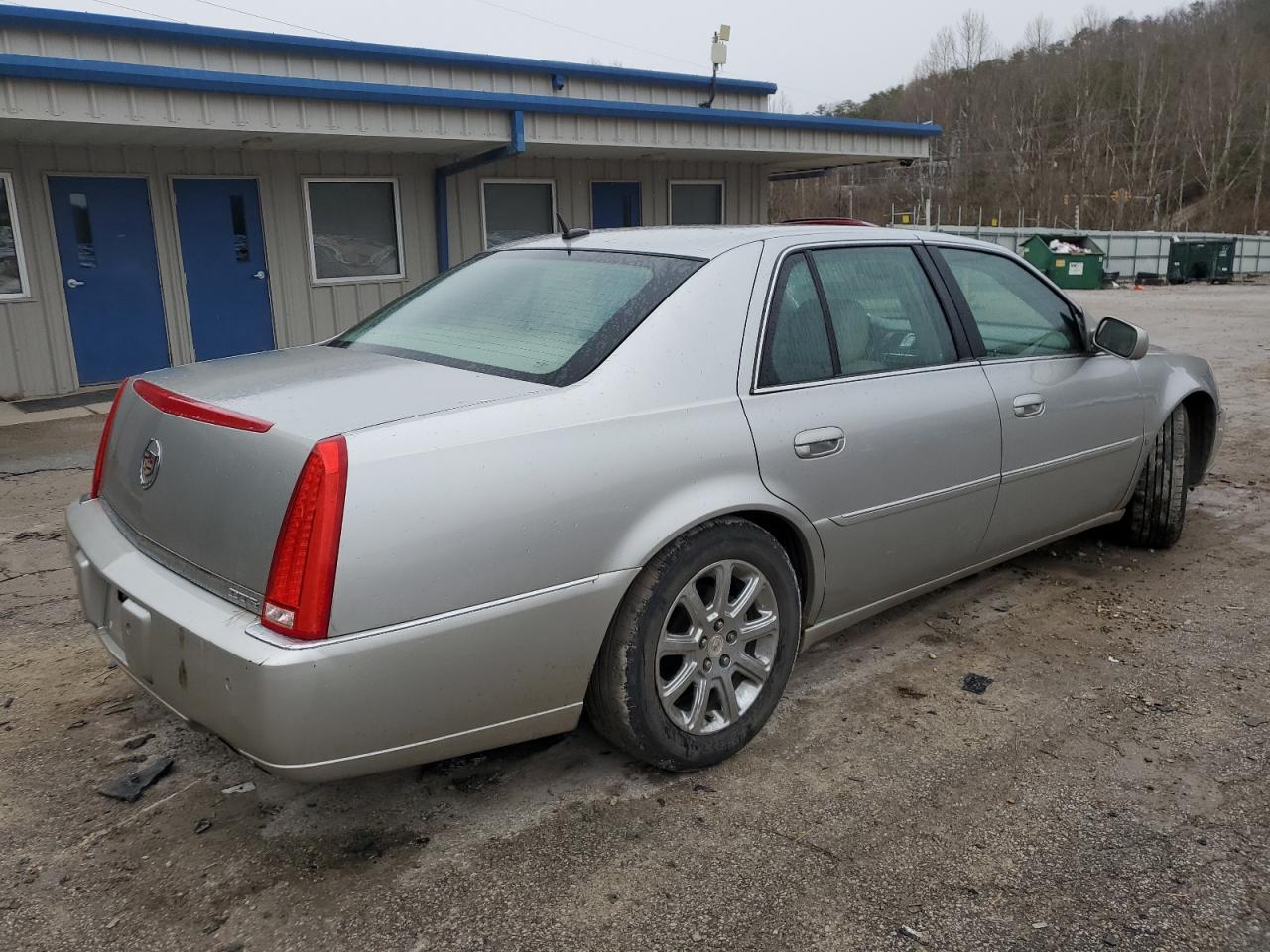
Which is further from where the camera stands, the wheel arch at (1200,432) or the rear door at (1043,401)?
the wheel arch at (1200,432)

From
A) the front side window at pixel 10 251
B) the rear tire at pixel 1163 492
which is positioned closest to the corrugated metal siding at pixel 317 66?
the front side window at pixel 10 251

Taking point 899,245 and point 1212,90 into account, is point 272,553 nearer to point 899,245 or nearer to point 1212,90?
point 899,245

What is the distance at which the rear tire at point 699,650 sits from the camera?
259 cm

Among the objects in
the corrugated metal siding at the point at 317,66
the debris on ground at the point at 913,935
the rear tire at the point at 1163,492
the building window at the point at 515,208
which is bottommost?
the debris on ground at the point at 913,935

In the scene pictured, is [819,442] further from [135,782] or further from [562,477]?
[135,782]

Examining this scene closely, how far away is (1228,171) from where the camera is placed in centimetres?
5738

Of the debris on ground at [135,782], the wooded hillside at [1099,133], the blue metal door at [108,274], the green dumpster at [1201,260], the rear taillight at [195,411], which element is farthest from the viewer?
the wooded hillside at [1099,133]

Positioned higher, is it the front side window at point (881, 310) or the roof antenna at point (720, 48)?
the roof antenna at point (720, 48)

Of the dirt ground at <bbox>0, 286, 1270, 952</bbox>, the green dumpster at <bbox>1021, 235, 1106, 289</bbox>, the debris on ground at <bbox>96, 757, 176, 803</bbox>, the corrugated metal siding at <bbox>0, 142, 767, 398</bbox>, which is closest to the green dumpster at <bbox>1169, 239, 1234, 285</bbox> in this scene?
the green dumpster at <bbox>1021, 235, 1106, 289</bbox>

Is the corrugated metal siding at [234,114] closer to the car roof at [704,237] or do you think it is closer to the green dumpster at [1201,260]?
the car roof at [704,237]

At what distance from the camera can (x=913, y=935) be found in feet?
7.18

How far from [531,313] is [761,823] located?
1629 mm

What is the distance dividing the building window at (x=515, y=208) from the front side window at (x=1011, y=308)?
9154 millimetres

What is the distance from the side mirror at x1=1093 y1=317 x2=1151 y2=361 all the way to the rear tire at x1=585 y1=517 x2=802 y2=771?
200cm
